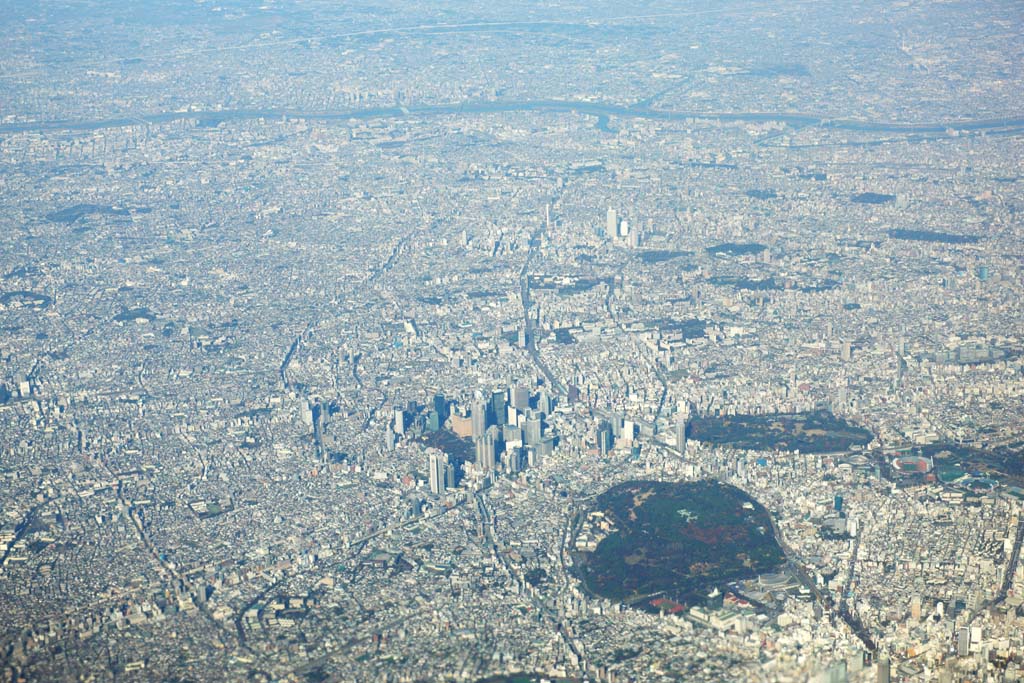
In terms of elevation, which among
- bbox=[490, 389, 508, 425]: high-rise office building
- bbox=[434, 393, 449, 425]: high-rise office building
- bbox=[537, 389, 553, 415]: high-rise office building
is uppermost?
bbox=[490, 389, 508, 425]: high-rise office building

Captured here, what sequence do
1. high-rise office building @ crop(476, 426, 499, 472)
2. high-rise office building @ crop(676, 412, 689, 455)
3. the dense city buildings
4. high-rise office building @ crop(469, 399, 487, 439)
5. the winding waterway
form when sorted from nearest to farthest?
the dense city buildings
high-rise office building @ crop(476, 426, 499, 472)
high-rise office building @ crop(676, 412, 689, 455)
high-rise office building @ crop(469, 399, 487, 439)
the winding waterway

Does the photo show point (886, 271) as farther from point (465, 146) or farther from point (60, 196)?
point (60, 196)

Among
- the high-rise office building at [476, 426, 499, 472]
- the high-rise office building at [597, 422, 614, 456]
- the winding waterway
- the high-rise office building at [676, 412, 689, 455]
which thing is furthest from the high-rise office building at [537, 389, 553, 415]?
the winding waterway

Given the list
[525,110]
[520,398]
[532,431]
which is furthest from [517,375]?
[525,110]

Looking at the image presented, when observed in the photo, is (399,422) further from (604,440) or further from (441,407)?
(604,440)

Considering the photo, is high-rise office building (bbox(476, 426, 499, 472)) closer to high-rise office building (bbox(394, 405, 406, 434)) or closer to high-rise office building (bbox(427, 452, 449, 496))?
high-rise office building (bbox(427, 452, 449, 496))

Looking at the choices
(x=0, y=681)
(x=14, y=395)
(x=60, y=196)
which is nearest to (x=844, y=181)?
(x=60, y=196)
